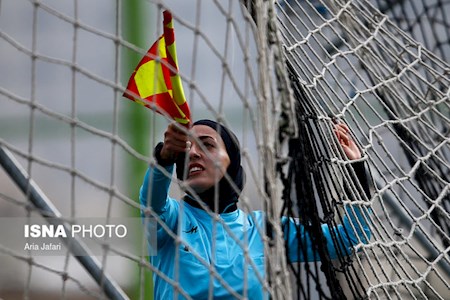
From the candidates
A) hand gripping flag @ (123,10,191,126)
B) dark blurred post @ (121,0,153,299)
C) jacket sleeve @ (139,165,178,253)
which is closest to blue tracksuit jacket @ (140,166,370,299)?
jacket sleeve @ (139,165,178,253)

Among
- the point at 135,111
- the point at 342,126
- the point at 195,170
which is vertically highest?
the point at 135,111

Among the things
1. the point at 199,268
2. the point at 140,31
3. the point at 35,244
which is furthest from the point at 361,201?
the point at 140,31

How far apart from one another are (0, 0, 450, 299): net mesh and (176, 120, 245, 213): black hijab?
0.04 metres

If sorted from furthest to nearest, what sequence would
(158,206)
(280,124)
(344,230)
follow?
(344,230)
(158,206)
(280,124)

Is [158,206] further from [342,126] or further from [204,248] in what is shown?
[342,126]

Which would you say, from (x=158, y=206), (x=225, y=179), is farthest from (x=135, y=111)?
(x=158, y=206)

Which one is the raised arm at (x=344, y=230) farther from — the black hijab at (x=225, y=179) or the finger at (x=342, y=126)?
the black hijab at (x=225, y=179)

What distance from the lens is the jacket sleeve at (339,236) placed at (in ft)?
5.50

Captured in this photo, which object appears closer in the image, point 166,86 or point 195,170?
point 166,86

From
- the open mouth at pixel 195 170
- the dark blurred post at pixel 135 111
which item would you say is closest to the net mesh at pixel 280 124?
the dark blurred post at pixel 135 111

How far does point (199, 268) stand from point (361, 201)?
13.9 inches

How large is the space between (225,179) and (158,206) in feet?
0.59

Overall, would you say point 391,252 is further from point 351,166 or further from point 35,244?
point 35,244

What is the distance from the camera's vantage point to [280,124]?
4.45 ft
